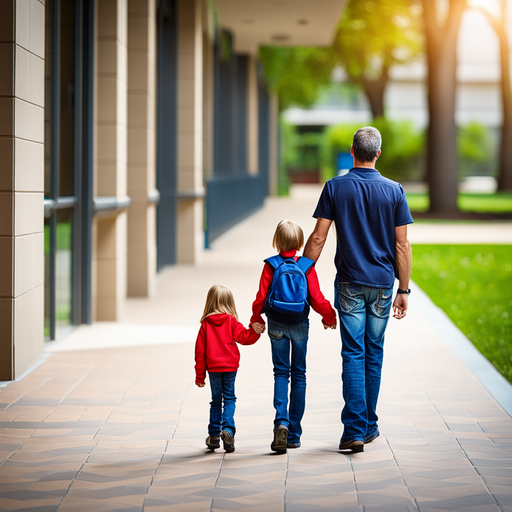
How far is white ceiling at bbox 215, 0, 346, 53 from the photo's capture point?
19.1 m

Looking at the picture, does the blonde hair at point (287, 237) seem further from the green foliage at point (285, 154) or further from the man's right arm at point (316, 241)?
the green foliage at point (285, 154)

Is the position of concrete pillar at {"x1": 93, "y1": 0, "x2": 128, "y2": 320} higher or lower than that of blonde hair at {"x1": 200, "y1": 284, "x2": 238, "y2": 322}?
higher

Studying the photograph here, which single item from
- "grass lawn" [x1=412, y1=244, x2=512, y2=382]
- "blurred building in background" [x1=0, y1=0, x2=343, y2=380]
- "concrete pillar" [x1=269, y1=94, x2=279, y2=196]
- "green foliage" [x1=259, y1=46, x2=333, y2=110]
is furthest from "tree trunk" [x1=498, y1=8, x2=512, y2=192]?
"blurred building in background" [x1=0, y1=0, x2=343, y2=380]

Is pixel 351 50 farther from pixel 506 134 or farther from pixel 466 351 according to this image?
pixel 466 351

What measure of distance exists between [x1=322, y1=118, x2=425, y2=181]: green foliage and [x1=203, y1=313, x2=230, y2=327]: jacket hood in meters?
52.7

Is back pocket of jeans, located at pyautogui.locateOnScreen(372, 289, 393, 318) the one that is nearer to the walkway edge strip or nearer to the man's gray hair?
the man's gray hair

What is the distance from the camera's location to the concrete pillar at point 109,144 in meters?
8.98

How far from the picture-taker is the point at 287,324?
15.4 ft

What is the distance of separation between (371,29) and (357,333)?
3897 cm

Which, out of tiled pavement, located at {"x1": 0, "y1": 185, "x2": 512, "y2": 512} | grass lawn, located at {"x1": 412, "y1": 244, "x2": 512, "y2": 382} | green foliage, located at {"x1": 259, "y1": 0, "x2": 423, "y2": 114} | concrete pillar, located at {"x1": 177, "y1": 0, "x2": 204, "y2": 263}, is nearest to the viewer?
tiled pavement, located at {"x1": 0, "y1": 185, "x2": 512, "y2": 512}

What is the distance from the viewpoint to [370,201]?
4.78 metres

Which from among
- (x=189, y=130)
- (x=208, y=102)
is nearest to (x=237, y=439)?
(x=189, y=130)

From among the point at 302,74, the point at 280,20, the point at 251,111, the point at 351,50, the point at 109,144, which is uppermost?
the point at 351,50

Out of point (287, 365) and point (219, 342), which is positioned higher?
point (219, 342)
